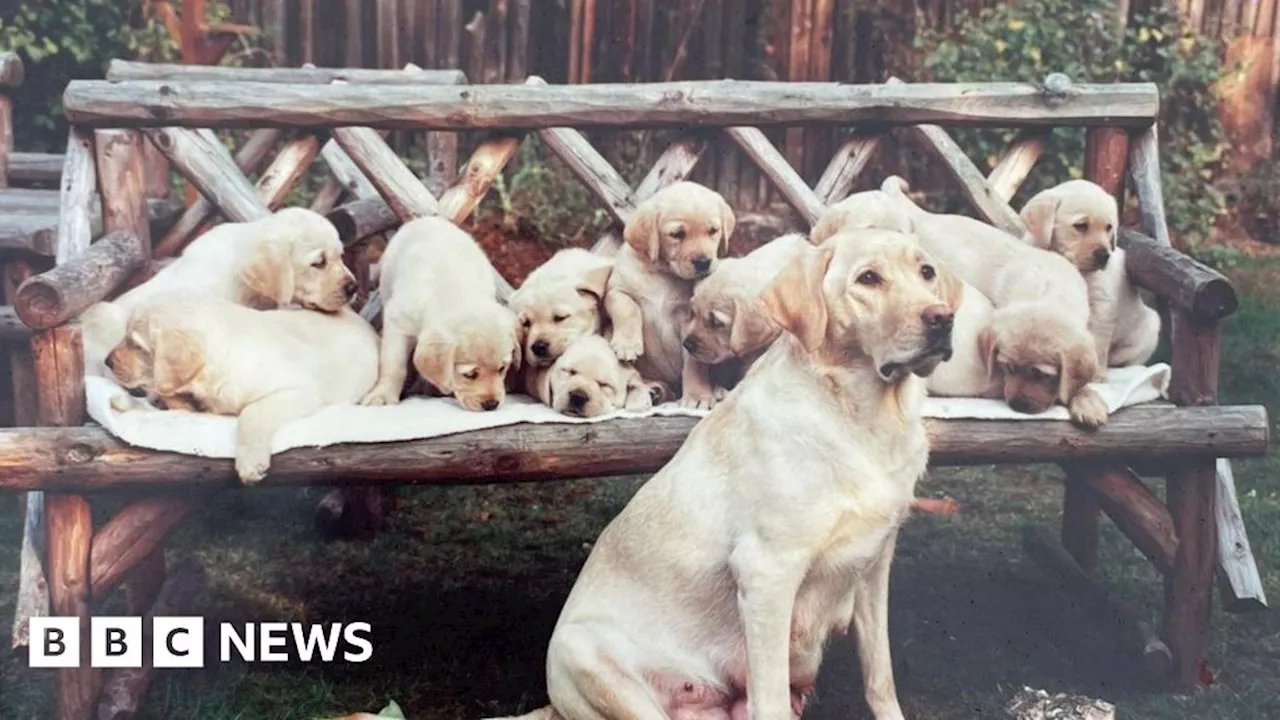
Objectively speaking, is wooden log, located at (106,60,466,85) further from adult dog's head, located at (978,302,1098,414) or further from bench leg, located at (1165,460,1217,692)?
bench leg, located at (1165,460,1217,692)

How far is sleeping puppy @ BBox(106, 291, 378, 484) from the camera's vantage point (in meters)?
3.27

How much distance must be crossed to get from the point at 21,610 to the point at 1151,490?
2959mm

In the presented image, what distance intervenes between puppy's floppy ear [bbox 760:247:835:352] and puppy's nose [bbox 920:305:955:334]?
0.19 meters

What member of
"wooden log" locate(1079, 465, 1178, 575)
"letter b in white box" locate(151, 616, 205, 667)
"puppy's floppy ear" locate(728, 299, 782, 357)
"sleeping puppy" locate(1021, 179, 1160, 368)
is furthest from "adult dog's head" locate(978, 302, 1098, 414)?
"letter b in white box" locate(151, 616, 205, 667)

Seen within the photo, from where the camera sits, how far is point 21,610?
336 cm

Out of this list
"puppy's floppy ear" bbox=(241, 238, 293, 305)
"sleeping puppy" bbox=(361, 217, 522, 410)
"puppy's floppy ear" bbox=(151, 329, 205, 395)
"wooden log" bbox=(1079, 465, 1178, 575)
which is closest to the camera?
"puppy's floppy ear" bbox=(151, 329, 205, 395)

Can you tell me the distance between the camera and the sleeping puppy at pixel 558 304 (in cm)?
349

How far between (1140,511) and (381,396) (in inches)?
78.1

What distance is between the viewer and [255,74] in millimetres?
3680

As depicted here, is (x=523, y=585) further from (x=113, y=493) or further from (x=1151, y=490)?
(x=1151, y=490)

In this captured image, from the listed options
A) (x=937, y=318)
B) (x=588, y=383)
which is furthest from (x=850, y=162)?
(x=937, y=318)

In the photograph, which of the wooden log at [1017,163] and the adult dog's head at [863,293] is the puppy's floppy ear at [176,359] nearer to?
the adult dog's head at [863,293]

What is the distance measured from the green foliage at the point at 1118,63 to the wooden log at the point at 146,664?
2357mm

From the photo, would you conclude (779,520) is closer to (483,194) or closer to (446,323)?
(446,323)
